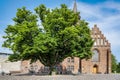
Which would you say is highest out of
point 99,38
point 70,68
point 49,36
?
point 99,38

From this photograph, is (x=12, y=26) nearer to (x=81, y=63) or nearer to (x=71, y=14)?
(x=71, y=14)

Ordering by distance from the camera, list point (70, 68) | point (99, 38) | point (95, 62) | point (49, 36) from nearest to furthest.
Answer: point (49, 36) < point (99, 38) < point (70, 68) < point (95, 62)

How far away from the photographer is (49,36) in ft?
114

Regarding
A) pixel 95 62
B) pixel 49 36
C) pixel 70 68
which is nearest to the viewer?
pixel 49 36

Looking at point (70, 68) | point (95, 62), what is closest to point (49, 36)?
point (70, 68)

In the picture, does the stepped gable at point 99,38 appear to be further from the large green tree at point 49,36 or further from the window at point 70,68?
the large green tree at point 49,36

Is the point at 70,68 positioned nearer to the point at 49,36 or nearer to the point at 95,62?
the point at 95,62

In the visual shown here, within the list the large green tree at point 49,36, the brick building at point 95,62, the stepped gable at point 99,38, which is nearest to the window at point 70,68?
the brick building at point 95,62

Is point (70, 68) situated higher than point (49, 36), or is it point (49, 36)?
point (49, 36)

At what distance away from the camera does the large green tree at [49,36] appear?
3397 cm

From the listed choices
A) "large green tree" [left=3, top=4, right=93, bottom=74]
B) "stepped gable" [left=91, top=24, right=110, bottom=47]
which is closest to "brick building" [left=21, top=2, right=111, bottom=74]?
"stepped gable" [left=91, top=24, right=110, bottom=47]

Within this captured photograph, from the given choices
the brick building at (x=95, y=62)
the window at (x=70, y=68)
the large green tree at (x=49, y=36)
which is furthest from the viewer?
the window at (x=70, y=68)

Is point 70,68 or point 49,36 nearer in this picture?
point 49,36

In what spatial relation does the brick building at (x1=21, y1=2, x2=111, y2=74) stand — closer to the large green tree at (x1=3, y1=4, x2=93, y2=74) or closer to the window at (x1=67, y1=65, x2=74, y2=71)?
the window at (x1=67, y1=65, x2=74, y2=71)
